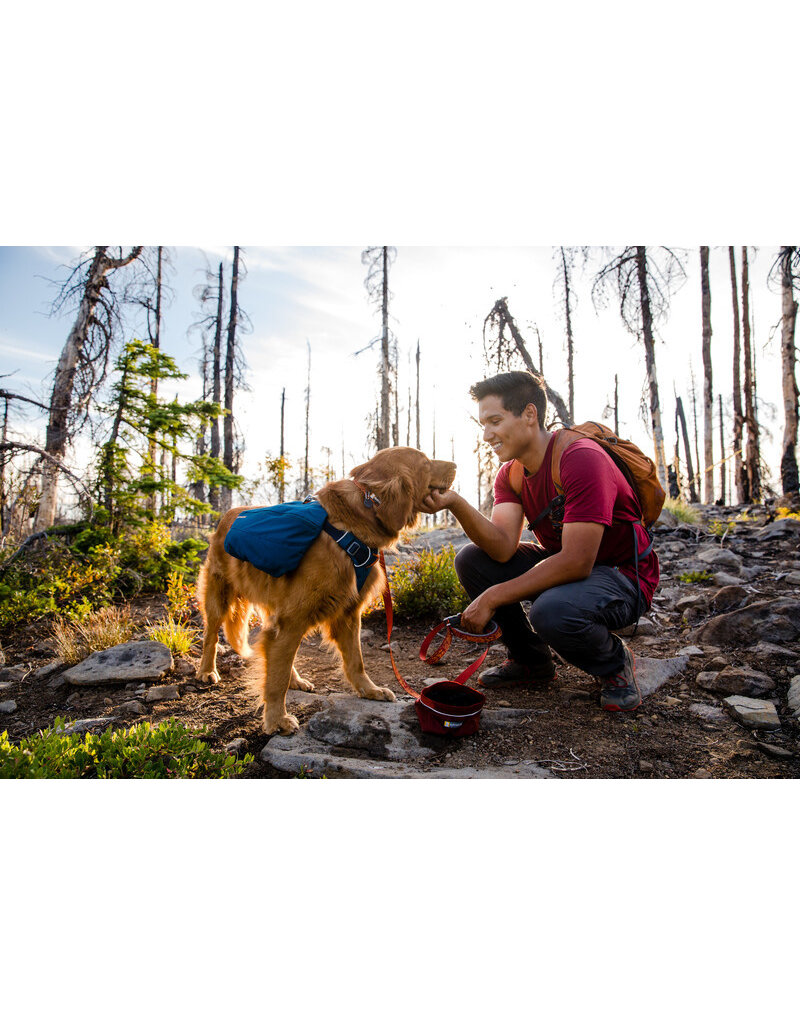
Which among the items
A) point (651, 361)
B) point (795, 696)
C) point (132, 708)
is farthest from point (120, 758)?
point (651, 361)

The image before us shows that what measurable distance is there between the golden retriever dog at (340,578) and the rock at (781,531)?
6.23m

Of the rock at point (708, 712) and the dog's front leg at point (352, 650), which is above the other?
the dog's front leg at point (352, 650)

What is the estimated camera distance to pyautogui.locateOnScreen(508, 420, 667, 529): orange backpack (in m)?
3.07

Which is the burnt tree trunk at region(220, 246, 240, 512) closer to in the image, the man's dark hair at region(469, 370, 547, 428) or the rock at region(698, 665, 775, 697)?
the man's dark hair at region(469, 370, 547, 428)

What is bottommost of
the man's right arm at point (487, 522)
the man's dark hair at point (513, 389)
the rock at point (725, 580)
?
the rock at point (725, 580)

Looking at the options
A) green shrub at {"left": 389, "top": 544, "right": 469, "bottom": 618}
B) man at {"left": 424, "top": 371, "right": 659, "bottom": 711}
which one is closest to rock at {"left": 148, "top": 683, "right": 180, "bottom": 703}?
man at {"left": 424, "top": 371, "right": 659, "bottom": 711}

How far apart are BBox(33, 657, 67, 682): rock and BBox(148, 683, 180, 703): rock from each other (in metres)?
0.96

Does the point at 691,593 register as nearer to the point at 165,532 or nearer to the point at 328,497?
the point at 328,497

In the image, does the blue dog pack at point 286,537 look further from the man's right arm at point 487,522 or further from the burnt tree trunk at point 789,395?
the burnt tree trunk at point 789,395

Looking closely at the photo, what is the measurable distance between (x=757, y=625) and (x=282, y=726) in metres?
3.15

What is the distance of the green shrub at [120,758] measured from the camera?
2.22 metres

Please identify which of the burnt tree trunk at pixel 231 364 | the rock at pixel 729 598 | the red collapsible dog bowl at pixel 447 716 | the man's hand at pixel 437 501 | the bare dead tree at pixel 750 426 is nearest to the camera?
the red collapsible dog bowl at pixel 447 716

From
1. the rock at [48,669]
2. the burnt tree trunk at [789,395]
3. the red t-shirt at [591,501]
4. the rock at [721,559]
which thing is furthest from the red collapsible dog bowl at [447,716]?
the burnt tree trunk at [789,395]

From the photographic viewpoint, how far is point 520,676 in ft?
11.0
